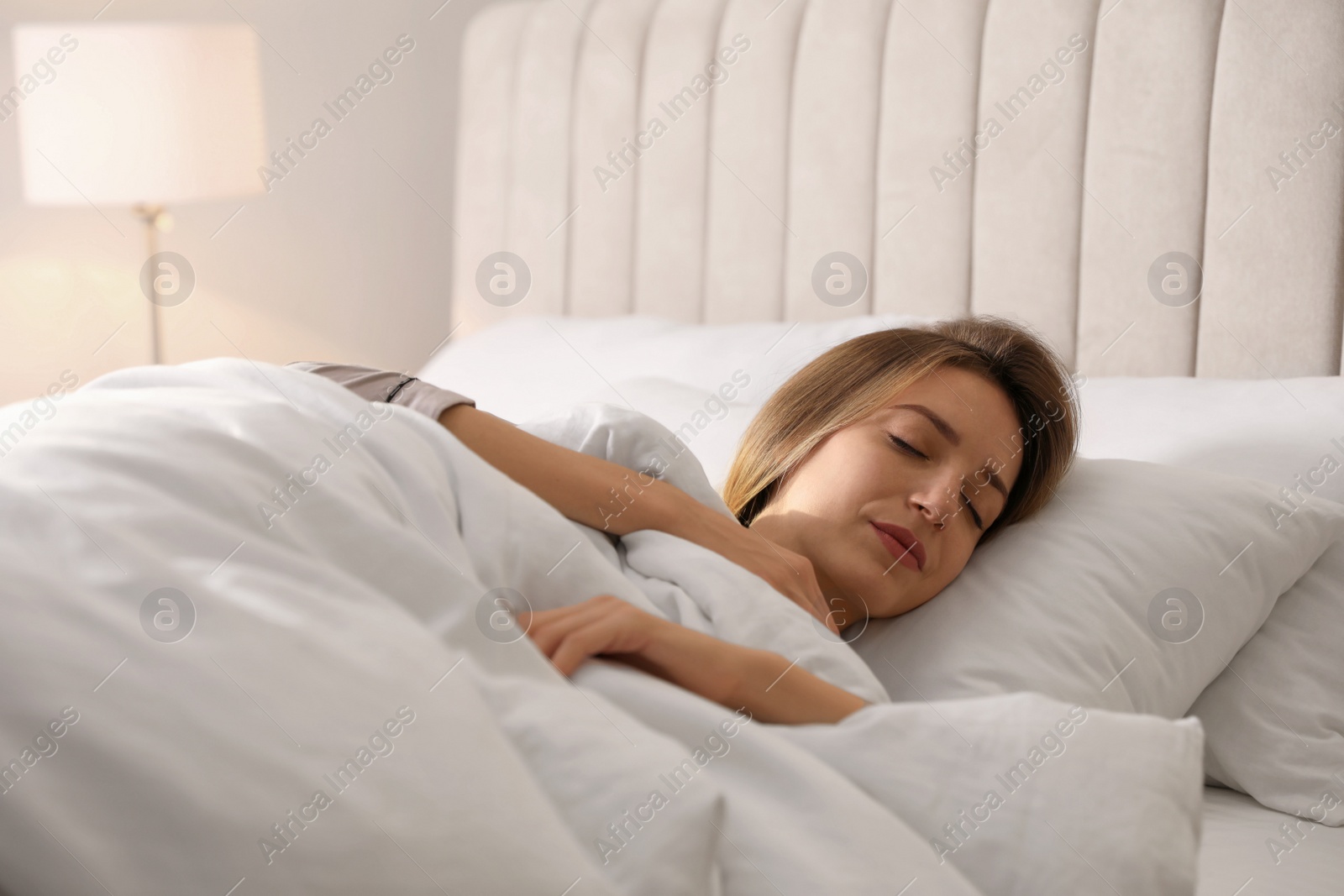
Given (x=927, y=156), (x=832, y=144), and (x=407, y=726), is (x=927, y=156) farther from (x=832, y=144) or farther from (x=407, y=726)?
(x=407, y=726)

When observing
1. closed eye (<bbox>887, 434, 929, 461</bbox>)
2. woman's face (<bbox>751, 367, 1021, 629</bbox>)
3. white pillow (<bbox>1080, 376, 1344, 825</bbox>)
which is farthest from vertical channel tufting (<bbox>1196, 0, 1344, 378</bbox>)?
closed eye (<bbox>887, 434, 929, 461</bbox>)

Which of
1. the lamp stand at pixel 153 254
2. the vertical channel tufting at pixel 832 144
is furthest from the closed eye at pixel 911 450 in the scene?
the lamp stand at pixel 153 254

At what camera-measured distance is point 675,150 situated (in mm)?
1889

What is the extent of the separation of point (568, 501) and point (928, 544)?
342 millimetres

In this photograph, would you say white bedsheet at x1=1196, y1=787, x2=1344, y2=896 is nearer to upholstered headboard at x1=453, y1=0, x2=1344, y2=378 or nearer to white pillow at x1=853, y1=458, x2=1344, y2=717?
white pillow at x1=853, y1=458, x2=1344, y2=717

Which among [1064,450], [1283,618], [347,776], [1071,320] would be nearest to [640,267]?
[1071,320]

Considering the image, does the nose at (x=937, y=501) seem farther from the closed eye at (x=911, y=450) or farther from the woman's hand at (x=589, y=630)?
the woman's hand at (x=589, y=630)

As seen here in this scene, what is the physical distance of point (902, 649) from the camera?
100cm

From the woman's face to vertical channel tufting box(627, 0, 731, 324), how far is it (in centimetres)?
88

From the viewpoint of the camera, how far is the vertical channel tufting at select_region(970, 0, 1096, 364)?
57.6 inches

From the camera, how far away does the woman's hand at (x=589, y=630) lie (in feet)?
2.14

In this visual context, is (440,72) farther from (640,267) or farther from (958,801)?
(958,801)

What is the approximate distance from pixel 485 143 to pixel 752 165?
2.09ft

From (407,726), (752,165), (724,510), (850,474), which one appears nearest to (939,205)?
(752,165)
